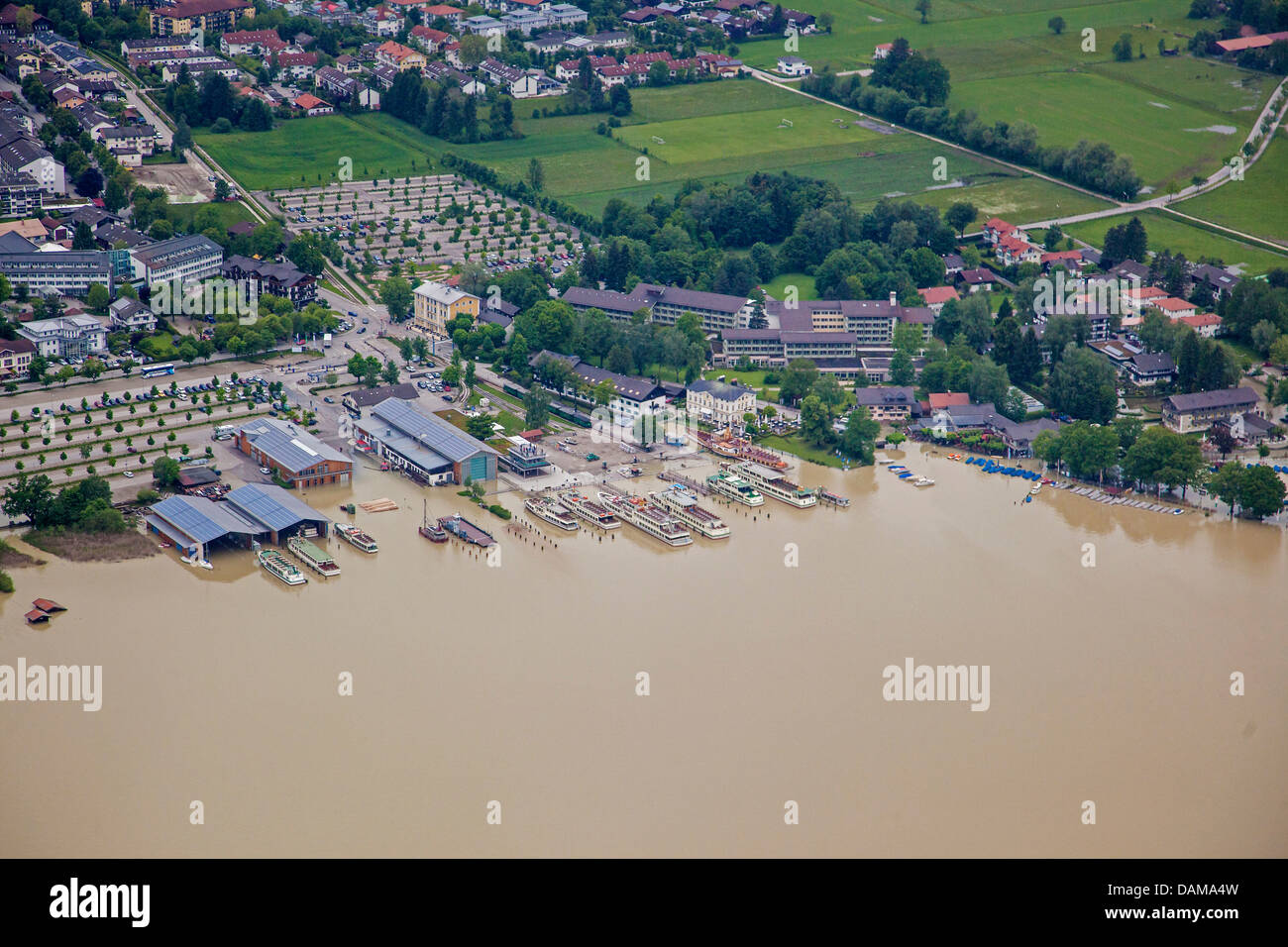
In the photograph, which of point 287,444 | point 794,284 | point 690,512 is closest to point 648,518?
point 690,512

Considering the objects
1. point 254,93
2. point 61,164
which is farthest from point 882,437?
point 254,93

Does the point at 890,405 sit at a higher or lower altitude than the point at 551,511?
higher

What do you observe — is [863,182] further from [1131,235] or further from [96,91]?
[96,91]

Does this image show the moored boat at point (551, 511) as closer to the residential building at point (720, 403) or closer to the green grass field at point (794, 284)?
the residential building at point (720, 403)

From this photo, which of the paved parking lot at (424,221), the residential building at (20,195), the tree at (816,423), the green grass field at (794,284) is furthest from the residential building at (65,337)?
the green grass field at (794,284)

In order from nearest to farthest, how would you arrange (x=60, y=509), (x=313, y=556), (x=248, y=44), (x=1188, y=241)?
(x=313, y=556), (x=60, y=509), (x=1188, y=241), (x=248, y=44)

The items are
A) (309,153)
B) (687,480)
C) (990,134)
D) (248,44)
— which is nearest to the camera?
(687,480)

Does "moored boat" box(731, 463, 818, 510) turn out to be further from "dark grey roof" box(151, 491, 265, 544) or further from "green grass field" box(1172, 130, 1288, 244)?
"green grass field" box(1172, 130, 1288, 244)

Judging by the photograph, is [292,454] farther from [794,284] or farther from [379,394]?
[794,284]
